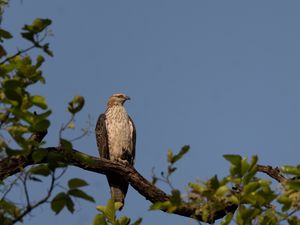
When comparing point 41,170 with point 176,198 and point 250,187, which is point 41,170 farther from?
point 250,187

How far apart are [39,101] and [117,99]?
362 inches

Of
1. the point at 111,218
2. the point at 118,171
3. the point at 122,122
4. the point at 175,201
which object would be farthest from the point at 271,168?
the point at 122,122

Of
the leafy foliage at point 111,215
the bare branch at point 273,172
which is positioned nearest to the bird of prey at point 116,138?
the bare branch at point 273,172

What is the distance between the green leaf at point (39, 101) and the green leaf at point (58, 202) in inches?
20.9

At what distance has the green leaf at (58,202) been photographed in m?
3.27

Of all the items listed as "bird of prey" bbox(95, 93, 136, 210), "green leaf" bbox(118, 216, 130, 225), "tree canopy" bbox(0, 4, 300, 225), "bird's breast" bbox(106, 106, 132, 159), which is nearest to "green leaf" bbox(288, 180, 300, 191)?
"tree canopy" bbox(0, 4, 300, 225)

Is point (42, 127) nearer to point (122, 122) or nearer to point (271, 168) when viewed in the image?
point (271, 168)

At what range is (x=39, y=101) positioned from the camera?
11.6ft

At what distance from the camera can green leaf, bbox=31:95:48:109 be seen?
3.51 meters

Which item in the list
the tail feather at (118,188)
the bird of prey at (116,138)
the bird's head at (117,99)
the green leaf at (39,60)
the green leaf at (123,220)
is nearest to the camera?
the green leaf at (39,60)

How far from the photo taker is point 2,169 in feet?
20.3

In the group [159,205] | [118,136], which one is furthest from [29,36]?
[118,136]

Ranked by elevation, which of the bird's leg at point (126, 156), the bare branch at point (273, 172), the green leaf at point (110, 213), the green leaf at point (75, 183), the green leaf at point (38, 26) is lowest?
the green leaf at point (75, 183)

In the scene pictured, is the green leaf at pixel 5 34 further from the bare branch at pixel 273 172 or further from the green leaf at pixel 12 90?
the bare branch at pixel 273 172
